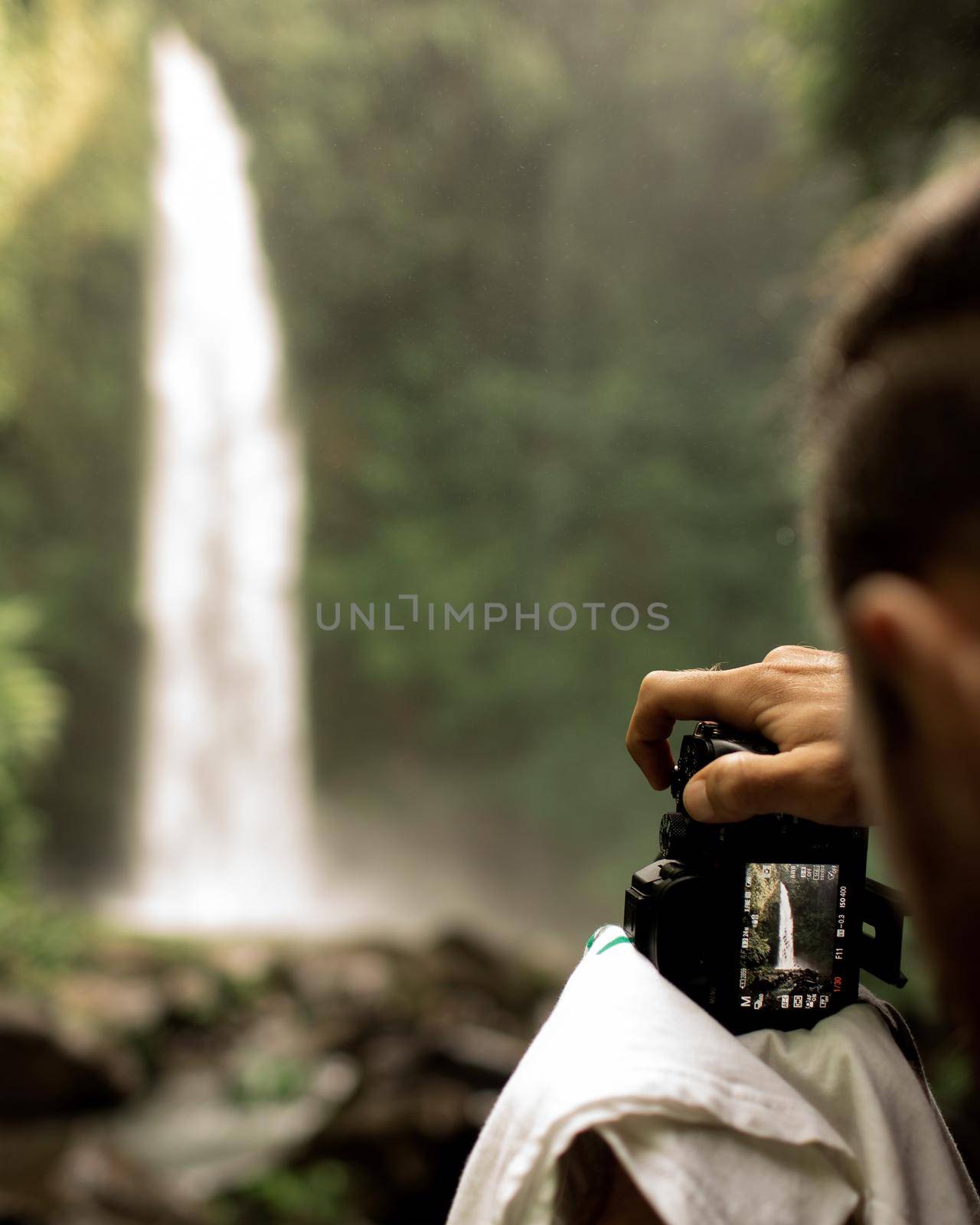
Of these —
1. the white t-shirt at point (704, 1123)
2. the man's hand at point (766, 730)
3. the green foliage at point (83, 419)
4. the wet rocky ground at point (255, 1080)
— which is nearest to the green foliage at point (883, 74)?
the man's hand at point (766, 730)

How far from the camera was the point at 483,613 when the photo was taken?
214 inches

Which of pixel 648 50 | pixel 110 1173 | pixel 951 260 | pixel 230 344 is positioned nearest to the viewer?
pixel 951 260

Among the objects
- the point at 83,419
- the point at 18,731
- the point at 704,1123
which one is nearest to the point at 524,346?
the point at 83,419

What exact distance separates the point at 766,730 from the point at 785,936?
10 centimetres

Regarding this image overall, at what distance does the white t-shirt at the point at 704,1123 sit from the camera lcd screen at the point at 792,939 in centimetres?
2

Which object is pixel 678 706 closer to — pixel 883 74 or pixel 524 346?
pixel 883 74

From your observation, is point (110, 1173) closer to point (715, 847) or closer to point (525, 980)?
point (525, 980)

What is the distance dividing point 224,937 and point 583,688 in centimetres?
230

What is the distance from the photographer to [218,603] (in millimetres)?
5625

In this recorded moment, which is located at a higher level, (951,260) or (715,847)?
(951,260)

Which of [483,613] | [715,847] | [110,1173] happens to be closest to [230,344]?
[483,613]

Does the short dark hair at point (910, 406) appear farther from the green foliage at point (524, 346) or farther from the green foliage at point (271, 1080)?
the green foliage at point (524, 346)

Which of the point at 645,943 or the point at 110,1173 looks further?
the point at 110,1173

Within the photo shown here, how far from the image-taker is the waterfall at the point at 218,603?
5469 mm
